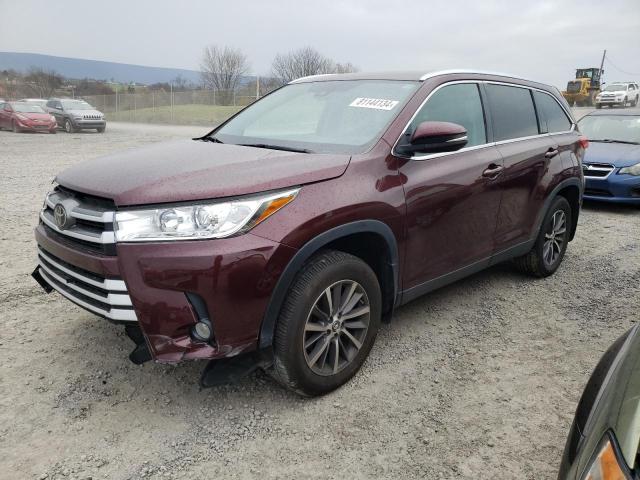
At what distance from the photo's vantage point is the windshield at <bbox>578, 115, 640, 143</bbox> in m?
8.70

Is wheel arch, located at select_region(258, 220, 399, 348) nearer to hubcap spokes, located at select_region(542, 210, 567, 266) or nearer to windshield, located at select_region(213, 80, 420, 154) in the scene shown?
windshield, located at select_region(213, 80, 420, 154)

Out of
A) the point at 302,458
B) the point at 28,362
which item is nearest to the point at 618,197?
the point at 302,458

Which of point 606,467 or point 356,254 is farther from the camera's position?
point 356,254

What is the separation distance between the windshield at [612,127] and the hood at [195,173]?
24.8 feet

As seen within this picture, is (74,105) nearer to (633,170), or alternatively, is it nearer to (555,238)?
(633,170)

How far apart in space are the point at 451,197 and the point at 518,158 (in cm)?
103

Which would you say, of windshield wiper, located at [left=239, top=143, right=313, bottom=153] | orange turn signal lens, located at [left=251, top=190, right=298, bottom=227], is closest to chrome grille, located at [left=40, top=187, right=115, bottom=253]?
orange turn signal lens, located at [left=251, top=190, right=298, bottom=227]

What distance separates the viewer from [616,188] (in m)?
7.74

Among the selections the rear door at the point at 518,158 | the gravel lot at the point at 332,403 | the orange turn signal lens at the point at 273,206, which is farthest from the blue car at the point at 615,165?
the orange turn signal lens at the point at 273,206

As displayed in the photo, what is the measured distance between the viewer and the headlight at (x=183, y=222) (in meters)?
2.32

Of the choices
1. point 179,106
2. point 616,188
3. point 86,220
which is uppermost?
point 179,106

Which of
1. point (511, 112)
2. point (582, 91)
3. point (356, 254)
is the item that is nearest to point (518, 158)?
point (511, 112)

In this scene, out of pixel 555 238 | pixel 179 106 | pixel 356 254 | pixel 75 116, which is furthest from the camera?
pixel 179 106

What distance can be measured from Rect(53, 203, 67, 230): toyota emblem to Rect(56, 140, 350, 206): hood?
0.13 metres
